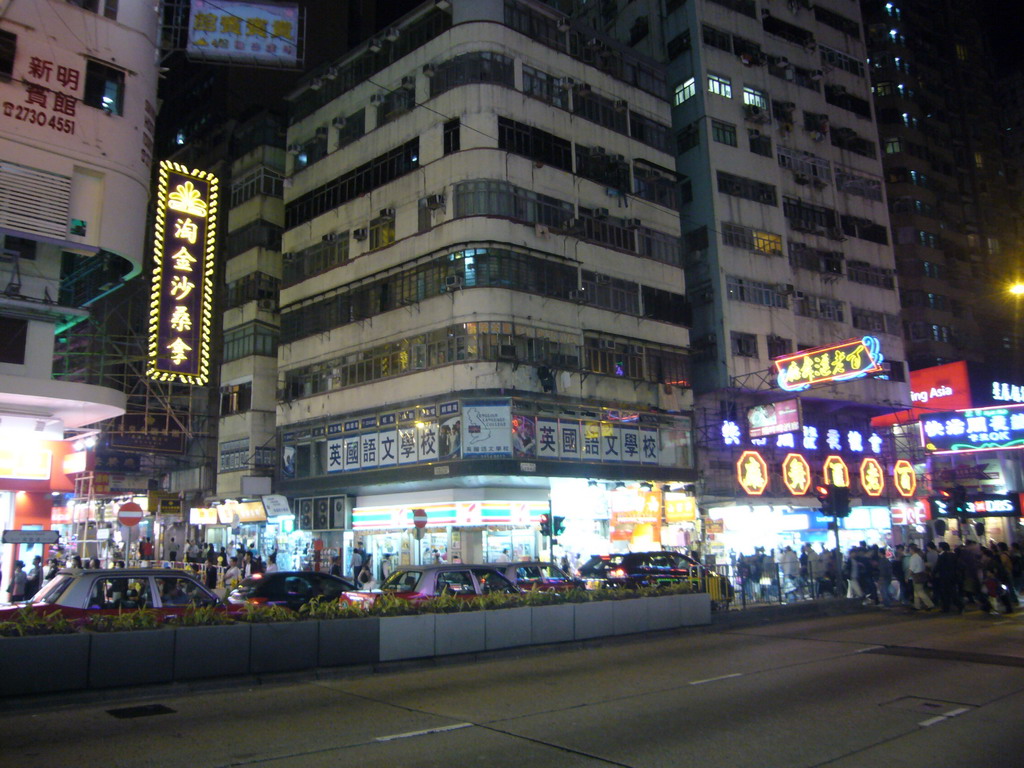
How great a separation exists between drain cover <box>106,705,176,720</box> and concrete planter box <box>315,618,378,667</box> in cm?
270

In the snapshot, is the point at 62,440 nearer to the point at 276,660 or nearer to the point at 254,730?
the point at 276,660

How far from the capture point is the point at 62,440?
23891mm

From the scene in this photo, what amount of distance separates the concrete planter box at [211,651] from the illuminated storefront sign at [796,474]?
2196 cm

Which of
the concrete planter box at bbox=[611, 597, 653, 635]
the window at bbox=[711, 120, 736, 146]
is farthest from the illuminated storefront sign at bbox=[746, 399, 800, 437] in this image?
the concrete planter box at bbox=[611, 597, 653, 635]

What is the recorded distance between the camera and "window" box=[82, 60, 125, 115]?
21.0 m

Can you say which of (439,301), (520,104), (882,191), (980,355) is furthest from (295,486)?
(980,355)

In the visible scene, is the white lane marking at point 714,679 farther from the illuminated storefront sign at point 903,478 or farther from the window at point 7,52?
the illuminated storefront sign at point 903,478

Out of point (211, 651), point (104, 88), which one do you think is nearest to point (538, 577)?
point (211, 651)

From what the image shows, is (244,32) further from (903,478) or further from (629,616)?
(903,478)

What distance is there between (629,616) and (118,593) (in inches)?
371

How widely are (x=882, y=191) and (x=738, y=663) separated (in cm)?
4010

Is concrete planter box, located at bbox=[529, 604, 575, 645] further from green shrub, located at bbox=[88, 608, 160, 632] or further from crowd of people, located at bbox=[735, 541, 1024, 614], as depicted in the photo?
crowd of people, located at bbox=[735, 541, 1024, 614]

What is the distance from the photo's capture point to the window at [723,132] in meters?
37.9

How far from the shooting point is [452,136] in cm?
2961
